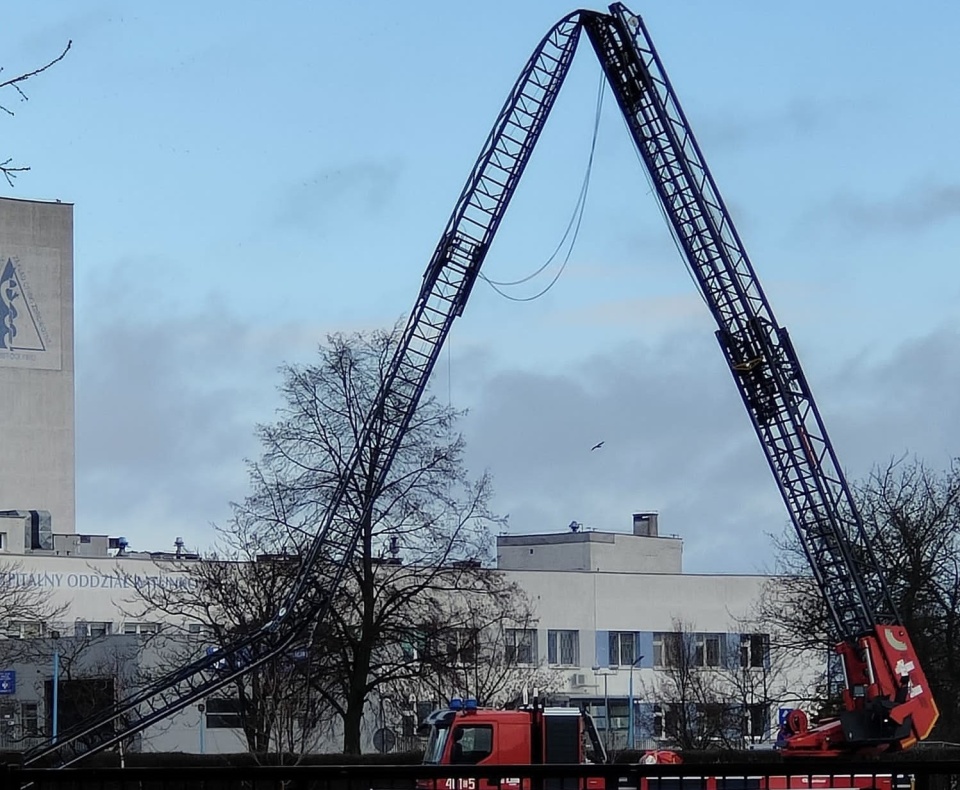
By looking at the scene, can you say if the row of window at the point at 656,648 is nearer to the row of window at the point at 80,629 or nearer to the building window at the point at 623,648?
the building window at the point at 623,648

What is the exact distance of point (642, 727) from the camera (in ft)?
258

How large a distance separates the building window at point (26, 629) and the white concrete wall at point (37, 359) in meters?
37.7

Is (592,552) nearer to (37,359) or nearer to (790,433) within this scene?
(37,359)

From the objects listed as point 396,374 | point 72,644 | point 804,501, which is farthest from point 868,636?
point 72,644

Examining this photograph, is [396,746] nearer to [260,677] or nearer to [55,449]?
[260,677]

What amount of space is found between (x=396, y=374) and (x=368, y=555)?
5.06m

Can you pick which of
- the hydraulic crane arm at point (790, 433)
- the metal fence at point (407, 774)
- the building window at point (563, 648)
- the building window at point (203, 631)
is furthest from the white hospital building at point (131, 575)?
the metal fence at point (407, 774)

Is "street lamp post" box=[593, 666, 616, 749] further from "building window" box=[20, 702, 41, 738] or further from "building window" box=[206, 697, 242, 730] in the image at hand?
"building window" box=[20, 702, 41, 738]

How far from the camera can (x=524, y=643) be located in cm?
7562

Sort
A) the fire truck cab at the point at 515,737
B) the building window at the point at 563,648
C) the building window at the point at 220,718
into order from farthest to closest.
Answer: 1. the building window at the point at 563,648
2. the building window at the point at 220,718
3. the fire truck cab at the point at 515,737

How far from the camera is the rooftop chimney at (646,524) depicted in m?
100

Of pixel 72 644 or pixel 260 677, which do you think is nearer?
pixel 260 677

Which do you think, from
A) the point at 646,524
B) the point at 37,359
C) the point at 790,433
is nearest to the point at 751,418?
the point at 790,433

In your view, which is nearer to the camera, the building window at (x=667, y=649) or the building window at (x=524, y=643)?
the building window at (x=524, y=643)
